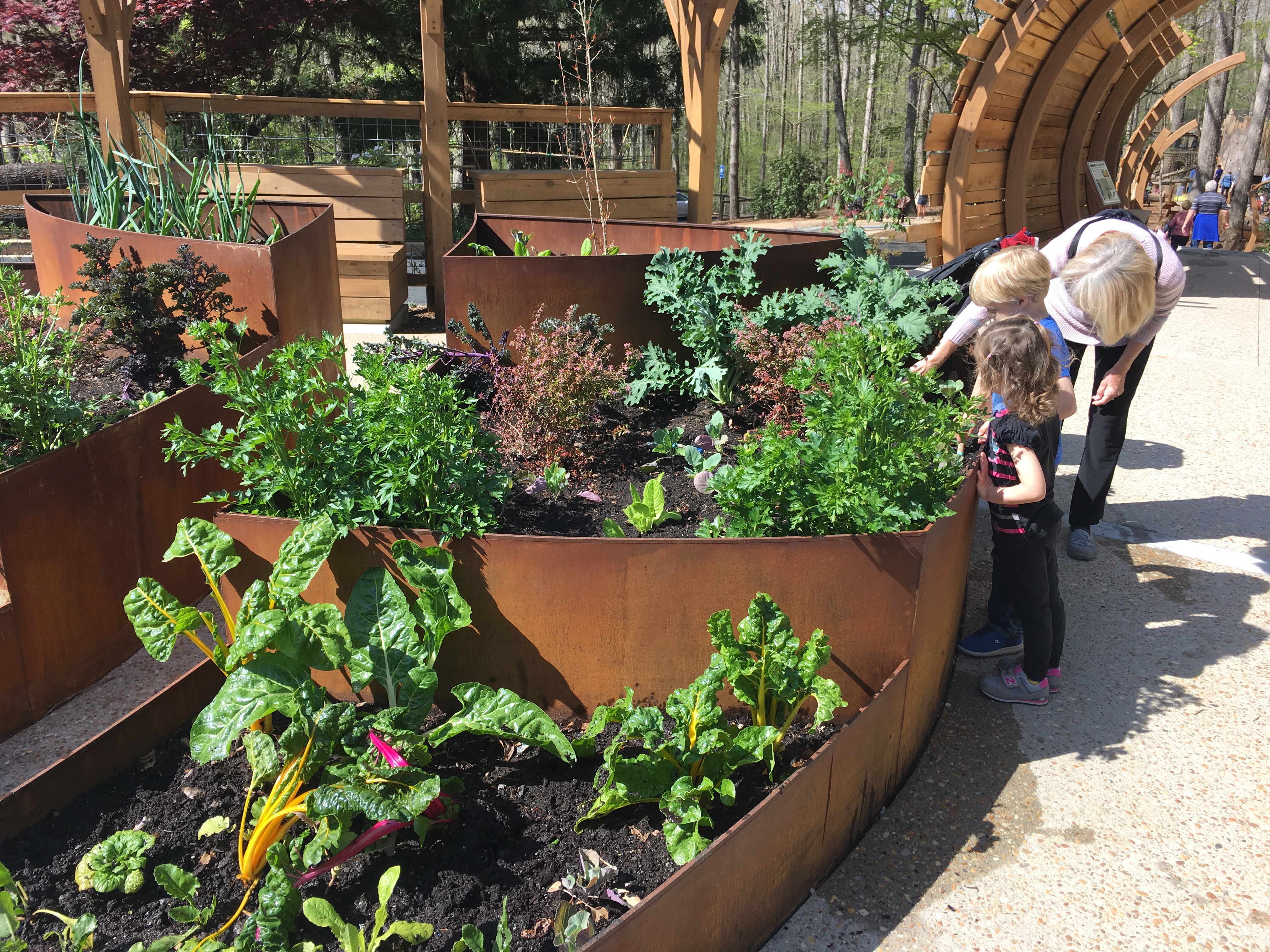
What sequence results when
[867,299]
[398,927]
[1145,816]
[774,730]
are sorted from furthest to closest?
[867,299] < [1145,816] < [774,730] < [398,927]

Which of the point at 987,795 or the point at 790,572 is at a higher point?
the point at 790,572

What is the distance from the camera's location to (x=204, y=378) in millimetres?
3734

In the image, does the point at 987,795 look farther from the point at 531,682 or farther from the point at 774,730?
the point at 531,682

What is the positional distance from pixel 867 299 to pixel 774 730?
2.36 metres

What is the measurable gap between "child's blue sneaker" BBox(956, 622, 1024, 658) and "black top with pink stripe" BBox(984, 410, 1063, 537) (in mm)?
586

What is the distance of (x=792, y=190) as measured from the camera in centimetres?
2433

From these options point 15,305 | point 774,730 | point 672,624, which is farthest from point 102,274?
point 774,730

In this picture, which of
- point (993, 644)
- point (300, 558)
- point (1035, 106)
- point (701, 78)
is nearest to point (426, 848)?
→ point (300, 558)

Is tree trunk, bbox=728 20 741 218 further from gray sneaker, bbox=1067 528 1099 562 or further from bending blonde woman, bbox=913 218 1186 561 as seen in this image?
gray sneaker, bbox=1067 528 1099 562

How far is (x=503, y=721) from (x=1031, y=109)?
24.5 feet

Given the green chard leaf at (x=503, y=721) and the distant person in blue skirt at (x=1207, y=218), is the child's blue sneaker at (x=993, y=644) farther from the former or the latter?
the distant person in blue skirt at (x=1207, y=218)

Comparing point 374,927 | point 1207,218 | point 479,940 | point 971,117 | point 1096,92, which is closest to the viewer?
point 479,940

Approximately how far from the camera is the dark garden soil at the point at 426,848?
6.14ft

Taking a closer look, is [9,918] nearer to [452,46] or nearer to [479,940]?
[479,940]
